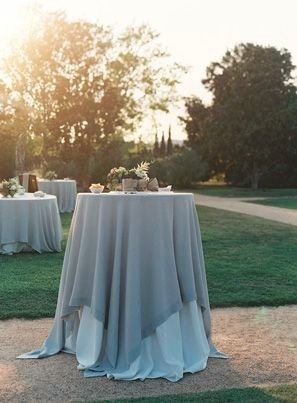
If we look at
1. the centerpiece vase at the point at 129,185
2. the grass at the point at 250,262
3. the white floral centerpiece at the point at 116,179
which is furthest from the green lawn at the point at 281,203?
the centerpiece vase at the point at 129,185

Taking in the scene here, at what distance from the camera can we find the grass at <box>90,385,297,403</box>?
424cm

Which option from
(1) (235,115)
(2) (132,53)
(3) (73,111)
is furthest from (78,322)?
(1) (235,115)

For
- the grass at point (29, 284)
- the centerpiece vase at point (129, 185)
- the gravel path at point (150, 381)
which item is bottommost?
the grass at point (29, 284)

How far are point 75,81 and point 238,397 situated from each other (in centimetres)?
3605

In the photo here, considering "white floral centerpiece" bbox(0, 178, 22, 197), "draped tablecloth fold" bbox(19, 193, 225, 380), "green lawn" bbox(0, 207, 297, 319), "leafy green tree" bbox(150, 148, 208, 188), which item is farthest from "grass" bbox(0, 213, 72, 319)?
"leafy green tree" bbox(150, 148, 208, 188)

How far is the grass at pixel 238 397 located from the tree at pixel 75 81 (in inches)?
1213

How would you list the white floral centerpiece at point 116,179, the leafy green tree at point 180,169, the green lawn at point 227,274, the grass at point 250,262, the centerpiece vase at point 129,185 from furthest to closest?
the leafy green tree at point 180,169
the grass at point 250,262
the green lawn at point 227,274
the white floral centerpiece at point 116,179
the centerpiece vase at point 129,185

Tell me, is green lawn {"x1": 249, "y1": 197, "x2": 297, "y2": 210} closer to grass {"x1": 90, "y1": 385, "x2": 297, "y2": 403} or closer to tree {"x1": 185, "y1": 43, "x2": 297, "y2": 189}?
tree {"x1": 185, "y1": 43, "x2": 297, "y2": 189}

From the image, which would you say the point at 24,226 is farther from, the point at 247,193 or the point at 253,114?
the point at 253,114

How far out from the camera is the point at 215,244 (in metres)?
13.2

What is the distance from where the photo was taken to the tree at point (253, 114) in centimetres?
4525

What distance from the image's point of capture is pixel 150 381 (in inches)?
186

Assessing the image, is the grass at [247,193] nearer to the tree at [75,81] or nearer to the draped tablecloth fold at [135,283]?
the tree at [75,81]

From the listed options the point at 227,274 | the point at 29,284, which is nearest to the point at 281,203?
the point at 227,274
